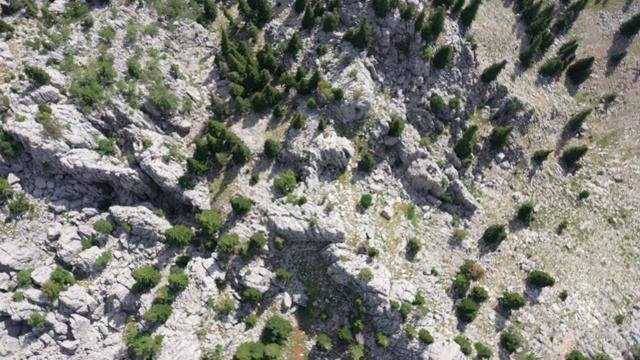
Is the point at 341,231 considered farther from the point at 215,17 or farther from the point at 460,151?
the point at 215,17

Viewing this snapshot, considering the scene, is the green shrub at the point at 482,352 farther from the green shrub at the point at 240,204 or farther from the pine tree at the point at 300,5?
the pine tree at the point at 300,5

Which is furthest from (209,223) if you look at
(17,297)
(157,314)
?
(17,297)

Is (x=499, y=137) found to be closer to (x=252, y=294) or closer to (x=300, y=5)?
(x=300, y=5)

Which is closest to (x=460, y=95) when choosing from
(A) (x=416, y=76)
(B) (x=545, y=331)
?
(A) (x=416, y=76)

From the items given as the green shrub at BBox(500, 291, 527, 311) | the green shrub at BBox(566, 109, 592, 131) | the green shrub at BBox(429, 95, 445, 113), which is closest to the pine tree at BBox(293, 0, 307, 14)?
the green shrub at BBox(429, 95, 445, 113)

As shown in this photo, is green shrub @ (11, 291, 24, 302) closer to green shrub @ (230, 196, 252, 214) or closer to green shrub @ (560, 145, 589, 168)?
green shrub @ (230, 196, 252, 214)
